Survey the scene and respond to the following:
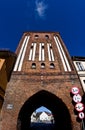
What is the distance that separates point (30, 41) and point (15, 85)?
20.4ft

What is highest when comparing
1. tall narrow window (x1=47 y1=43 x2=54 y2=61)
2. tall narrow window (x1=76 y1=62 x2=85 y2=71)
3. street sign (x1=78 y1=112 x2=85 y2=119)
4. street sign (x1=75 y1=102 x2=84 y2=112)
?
tall narrow window (x1=47 y1=43 x2=54 y2=61)

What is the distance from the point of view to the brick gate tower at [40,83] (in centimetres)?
1127

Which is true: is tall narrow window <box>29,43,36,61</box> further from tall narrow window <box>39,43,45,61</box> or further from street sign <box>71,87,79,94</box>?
street sign <box>71,87,79,94</box>

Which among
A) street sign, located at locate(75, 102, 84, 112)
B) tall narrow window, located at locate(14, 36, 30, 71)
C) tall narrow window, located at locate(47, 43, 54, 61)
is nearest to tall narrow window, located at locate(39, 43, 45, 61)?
tall narrow window, located at locate(47, 43, 54, 61)

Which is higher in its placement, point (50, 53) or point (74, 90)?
point (50, 53)

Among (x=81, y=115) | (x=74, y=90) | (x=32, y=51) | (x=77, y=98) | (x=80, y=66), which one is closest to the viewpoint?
(x=81, y=115)

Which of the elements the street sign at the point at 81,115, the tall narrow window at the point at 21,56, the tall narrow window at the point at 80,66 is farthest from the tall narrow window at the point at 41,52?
the street sign at the point at 81,115

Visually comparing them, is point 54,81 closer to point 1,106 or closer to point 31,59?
point 31,59

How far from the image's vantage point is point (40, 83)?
41.5 ft

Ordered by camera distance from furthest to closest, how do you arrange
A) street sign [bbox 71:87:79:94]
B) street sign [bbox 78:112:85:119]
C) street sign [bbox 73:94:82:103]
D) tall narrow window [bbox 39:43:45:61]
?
tall narrow window [bbox 39:43:45:61] < street sign [bbox 71:87:79:94] < street sign [bbox 73:94:82:103] < street sign [bbox 78:112:85:119]

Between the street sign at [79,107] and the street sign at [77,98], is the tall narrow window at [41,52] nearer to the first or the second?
the street sign at [77,98]

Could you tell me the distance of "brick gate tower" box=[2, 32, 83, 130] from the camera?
11266 mm

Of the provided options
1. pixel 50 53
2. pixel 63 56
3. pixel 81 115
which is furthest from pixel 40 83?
pixel 81 115

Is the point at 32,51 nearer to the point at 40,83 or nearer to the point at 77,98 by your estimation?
the point at 40,83
